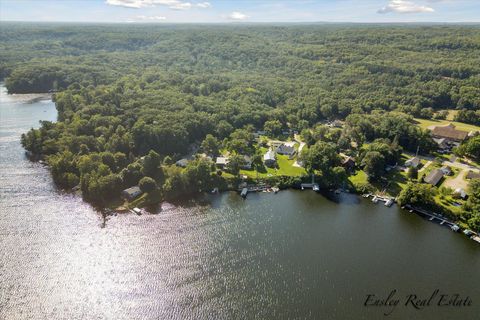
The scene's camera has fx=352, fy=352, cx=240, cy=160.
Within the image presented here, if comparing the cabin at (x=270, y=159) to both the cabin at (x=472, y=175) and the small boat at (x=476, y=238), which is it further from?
the cabin at (x=472, y=175)

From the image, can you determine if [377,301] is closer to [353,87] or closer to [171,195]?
[171,195]

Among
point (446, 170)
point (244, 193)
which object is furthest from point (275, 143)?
point (446, 170)

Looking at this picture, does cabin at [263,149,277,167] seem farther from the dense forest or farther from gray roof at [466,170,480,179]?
gray roof at [466,170,480,179]

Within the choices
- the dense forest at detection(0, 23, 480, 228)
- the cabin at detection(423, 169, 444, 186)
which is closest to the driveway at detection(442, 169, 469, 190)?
the cabin at detection(423, 169, 444, 186)

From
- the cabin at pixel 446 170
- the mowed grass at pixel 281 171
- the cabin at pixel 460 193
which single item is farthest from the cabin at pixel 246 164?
the cabin at pixel 446 170

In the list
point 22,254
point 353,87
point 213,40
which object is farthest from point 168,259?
point 213,40

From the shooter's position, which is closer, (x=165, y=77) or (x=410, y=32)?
(x=165, y=77)
